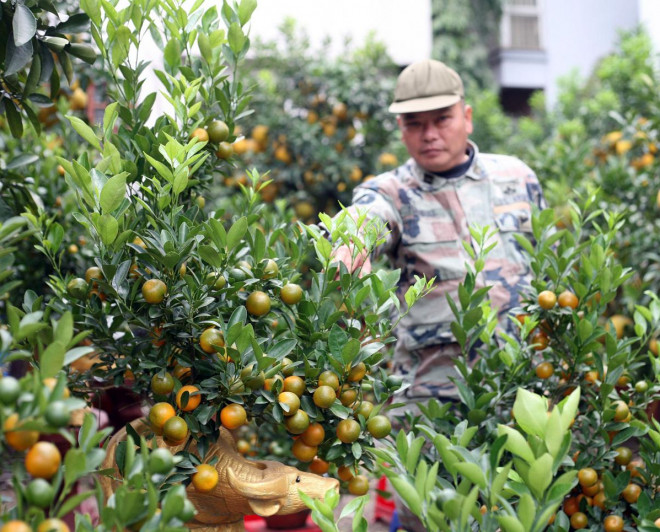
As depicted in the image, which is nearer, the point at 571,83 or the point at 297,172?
the point at 297,172

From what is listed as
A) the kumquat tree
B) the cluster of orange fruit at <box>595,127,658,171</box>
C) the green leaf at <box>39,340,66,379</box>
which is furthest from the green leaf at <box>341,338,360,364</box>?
the cluster of orange fruit at <box>595,127,658,171</box>

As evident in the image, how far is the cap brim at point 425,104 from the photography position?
10.2 ft

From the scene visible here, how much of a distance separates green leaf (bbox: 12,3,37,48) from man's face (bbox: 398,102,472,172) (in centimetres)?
173

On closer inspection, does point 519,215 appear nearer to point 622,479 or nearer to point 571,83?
point 622,479

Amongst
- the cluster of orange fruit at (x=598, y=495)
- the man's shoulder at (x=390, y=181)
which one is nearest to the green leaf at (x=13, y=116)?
the man's shoulder at (x=390, y=181)

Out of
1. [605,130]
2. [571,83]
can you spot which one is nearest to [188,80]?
[605,130]

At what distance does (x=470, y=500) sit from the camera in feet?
4.10

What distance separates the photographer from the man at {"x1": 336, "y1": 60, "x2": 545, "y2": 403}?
10.3ft

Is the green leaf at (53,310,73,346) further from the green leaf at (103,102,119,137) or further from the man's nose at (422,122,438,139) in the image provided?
the man's nose at (422,122,438,139)

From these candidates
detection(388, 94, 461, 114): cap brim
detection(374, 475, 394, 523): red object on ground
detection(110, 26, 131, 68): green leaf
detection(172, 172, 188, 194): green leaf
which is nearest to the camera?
detection(172, 172, 188, 194): green leaf

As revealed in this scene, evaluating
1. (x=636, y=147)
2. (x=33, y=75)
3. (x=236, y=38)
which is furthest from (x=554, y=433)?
(x=636, y=147)

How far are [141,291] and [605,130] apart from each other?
20.8ft

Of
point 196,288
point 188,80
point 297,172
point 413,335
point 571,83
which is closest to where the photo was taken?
point 196,288

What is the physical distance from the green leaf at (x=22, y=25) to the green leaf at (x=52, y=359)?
908 mm
